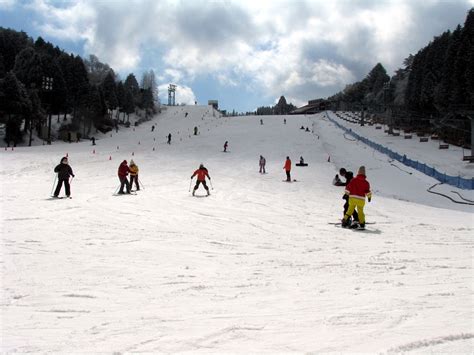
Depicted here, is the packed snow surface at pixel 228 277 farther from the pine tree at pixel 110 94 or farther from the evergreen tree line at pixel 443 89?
the pine tree at pixel 110 94

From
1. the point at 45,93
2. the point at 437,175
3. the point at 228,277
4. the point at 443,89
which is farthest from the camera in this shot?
the point at 45,93

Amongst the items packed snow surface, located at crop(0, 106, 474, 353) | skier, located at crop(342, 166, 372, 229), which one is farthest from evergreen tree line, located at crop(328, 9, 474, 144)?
packed snow surface, located at crop(0, 106, 474, 353)

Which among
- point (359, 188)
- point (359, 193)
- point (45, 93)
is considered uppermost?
point (45, 93)

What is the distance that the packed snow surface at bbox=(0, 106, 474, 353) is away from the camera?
4.03 m

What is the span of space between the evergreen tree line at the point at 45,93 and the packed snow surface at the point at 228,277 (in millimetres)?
37537

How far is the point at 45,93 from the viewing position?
189 feet

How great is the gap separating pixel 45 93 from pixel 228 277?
59.6 meters

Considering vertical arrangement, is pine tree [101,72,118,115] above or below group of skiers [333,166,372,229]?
above

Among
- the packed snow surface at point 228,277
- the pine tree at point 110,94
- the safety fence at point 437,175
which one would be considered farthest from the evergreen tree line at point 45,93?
the safety fence at point 437,175

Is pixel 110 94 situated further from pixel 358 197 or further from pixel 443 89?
pixel 358 197

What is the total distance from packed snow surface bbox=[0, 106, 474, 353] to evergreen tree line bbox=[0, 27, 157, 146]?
123 ft

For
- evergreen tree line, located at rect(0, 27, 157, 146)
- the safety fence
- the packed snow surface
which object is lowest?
the packed snow surface

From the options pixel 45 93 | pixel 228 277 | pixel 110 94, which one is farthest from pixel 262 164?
pixel 110 94

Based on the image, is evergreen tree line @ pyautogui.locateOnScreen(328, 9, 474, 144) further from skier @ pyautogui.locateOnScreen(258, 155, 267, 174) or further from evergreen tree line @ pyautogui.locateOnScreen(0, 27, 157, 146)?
evergreen tree line @ pyautogui.locateOnScreen(0, 27, 157, 146)
